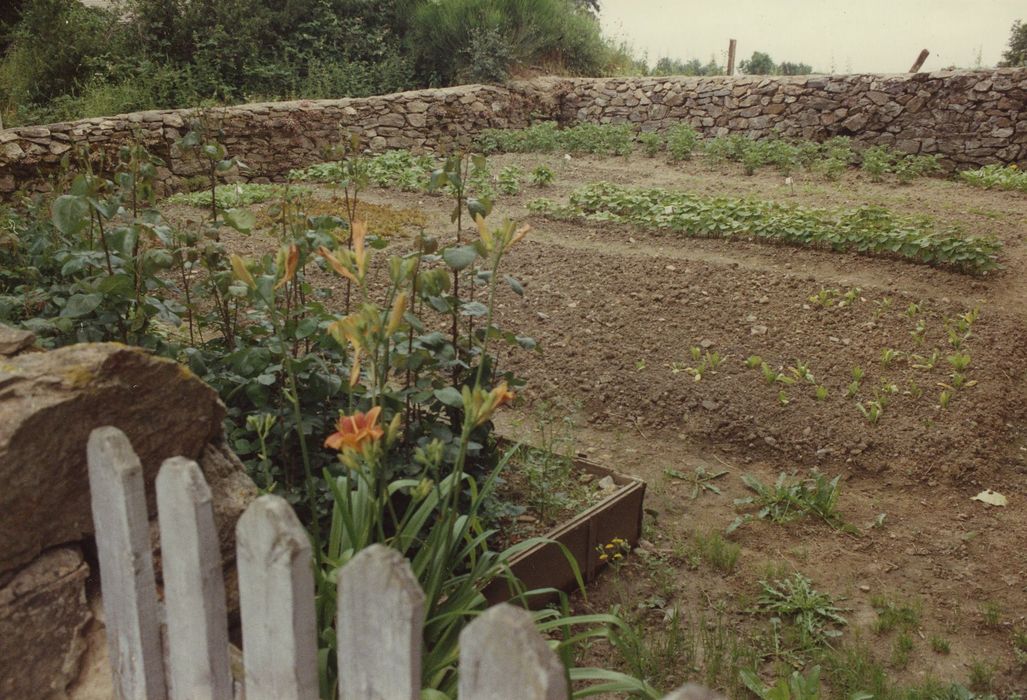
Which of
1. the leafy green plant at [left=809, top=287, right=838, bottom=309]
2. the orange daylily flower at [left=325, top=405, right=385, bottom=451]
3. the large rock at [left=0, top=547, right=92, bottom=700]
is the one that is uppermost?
the orange daylily flower at [left=325, top=405, right=385, bottom=451]

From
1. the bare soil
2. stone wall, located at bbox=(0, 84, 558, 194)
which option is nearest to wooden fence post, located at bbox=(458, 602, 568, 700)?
the bare soil

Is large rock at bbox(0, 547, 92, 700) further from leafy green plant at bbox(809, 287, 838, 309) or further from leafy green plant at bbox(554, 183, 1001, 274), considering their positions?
leafy green plant at bbox(554, 183, 1001, 274)

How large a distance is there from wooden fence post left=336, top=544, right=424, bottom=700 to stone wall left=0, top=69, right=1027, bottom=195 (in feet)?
27.4

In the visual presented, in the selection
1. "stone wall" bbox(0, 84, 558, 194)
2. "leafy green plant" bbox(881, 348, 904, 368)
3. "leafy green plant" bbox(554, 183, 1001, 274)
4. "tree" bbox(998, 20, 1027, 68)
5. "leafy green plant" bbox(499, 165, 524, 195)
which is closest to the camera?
"leafy green plant" bbox(881, 348, 904, 368)

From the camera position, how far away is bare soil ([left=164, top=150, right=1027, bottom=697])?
3049mm

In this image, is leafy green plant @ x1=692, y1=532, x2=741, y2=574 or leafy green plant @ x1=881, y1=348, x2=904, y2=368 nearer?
leafy green plant @ x1=692, y1=532, x2=741, y2=574

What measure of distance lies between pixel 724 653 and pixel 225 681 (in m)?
1.78

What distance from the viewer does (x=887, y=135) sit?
37.0 feet

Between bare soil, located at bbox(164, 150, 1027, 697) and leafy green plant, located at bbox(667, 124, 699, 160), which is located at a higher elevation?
leafy green plant, located at bbox(667, 124, 699, 160)

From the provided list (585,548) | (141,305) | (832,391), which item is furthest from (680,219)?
(141,305)

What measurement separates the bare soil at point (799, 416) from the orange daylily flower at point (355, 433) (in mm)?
1494

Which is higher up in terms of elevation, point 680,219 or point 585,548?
point 680,219

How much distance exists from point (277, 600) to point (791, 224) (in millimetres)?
6106

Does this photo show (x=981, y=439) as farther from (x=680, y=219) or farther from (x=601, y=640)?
(x=680, y=219)
